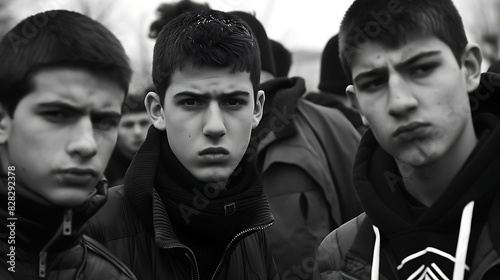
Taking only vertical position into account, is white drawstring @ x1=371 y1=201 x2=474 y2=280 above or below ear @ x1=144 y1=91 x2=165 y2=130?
below

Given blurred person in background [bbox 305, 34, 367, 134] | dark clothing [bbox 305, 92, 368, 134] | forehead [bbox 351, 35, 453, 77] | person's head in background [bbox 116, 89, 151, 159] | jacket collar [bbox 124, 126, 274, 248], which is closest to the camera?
forehead [bbox 351, 35, 453, 77]

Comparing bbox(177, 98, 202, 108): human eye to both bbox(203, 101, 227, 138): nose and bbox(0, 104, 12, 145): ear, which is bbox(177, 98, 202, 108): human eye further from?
bbox(0, 104, 12, 145): ear

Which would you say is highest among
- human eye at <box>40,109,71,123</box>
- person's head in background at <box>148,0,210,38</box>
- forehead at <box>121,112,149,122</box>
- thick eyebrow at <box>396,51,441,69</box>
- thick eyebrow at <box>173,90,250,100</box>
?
person's head in background at <box>148,0,210,38</box>

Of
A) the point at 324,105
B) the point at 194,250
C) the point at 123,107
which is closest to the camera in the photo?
the point at 123,107

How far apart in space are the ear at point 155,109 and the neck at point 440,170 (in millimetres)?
985

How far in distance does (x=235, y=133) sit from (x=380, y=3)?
28.6 inches

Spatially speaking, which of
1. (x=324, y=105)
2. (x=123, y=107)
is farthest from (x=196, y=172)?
(x=324, y=105)

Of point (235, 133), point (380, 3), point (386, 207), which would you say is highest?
point (380, 3)

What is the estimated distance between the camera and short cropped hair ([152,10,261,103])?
2631 millimetres

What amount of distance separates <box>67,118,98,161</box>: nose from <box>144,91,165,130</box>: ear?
886 millimetres

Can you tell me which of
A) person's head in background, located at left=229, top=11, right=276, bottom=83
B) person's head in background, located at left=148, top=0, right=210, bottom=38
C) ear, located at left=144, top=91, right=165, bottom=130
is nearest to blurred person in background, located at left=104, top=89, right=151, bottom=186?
person's head in background, located at left=148, top=0, right=210, bottom=38

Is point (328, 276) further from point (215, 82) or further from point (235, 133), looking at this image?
point (215, 82)

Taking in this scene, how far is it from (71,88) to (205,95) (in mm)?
807

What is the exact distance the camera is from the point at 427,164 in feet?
7.55
